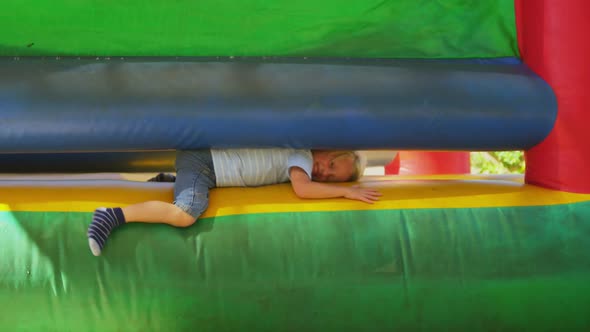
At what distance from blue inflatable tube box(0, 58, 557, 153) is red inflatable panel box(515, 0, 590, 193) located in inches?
1.9

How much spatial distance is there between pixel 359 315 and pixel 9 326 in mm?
896

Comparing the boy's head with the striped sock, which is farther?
the boy's head

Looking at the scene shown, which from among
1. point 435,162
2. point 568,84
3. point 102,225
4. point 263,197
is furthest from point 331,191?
point 435,162

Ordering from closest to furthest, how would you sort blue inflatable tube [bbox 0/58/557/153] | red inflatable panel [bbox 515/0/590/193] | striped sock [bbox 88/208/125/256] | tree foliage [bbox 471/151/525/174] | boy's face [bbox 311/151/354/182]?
striped sock [bbox 88/208/125/256] < blue inflatable tube [bbox 0/58/557/153] < red inflatable panel [bbox 515/0/590/193] < boy's face [bbox 311/151/354/182] < tree foliage [bbox 471/151/525/174]

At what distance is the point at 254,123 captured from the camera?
1565 millimetres

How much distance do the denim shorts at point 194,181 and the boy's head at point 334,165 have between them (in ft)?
1.11

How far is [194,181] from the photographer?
5.31 feet

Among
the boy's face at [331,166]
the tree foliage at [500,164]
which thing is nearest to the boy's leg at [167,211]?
the boy's face at [331,166]

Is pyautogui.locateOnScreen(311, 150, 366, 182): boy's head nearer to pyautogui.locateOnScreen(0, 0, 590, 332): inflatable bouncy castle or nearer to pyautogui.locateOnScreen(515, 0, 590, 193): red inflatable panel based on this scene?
pyautogui.locateOnScreen(0, 0, 590, 332): inflatable bouncy castle

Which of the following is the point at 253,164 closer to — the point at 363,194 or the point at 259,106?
the point at 259,106

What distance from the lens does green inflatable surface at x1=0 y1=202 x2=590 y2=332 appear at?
147 cm

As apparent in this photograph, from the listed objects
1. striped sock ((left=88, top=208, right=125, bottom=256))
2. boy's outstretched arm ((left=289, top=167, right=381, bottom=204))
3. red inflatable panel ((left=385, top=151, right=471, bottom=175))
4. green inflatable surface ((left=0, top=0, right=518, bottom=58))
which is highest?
green inflatable surface ((left=0, top=0, right=518, bottom=58))

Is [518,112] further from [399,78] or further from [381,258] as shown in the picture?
[381,258]

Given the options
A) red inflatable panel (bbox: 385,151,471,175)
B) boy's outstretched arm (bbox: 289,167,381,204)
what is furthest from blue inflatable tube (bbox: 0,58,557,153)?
red inflatable panel (bbox: 385,151,471,175)
